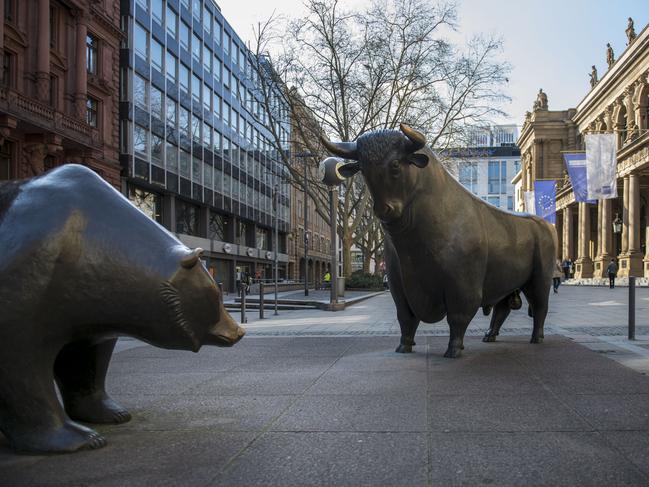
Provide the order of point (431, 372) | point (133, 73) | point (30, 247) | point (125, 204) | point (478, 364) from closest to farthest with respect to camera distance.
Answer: point (30, 247) → point (125, 204) → point (431, 372) → point (478, 364) → point (133, 73)

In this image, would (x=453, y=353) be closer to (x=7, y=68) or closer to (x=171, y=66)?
(x=7, y=68)

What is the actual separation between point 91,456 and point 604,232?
48224mm

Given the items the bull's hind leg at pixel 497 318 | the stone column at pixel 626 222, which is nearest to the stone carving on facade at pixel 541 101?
the stone column at pixel 626 222

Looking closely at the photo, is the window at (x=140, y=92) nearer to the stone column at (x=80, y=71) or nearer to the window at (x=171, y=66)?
the window at (x=171, y=66)

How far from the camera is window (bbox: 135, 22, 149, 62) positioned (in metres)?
33.9

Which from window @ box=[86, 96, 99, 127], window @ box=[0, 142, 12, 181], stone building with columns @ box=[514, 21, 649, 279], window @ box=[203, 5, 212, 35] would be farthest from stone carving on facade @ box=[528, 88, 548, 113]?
window @ box=[0, 142, 12, 181]

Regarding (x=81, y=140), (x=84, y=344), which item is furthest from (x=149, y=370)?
(x=81, y=140)

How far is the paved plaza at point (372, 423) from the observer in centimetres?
263

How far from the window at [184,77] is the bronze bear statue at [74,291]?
38.4 m

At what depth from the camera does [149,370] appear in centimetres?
591

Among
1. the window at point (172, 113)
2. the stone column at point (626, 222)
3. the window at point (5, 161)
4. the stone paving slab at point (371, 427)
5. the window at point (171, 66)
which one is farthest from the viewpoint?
the stone column at point (626, 222)

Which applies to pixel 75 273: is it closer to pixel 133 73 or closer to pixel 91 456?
pixel 91 456

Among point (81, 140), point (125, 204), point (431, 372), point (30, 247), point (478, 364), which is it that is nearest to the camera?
point (30, 247)

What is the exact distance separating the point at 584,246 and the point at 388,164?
51997 millimetres
